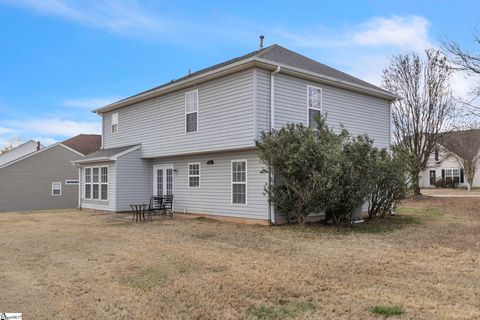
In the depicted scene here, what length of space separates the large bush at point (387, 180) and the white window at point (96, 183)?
11757mm

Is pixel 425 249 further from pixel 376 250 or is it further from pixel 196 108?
pixel 196 108

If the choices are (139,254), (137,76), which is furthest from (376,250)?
(137,76)

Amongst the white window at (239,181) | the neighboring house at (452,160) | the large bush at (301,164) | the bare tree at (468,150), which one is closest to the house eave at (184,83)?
the large bush at (301,164)

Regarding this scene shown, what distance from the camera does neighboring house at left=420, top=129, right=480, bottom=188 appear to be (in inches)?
1437

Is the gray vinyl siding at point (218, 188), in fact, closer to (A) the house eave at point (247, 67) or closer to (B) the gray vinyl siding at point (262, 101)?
(B) the gray vinyl siding at point (262, 101)

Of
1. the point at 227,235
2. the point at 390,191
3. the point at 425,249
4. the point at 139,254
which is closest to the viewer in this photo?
the point at 139,254

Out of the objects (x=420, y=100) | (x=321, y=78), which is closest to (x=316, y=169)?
(x=321, y=78)

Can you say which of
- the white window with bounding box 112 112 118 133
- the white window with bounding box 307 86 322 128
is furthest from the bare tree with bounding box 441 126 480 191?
the white window with bounding box 112 112 118 133

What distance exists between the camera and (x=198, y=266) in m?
6.83

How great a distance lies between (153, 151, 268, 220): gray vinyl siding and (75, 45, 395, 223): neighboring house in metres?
0.03

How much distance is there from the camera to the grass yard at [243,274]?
15.3 ft

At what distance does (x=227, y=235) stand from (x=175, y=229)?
200cm

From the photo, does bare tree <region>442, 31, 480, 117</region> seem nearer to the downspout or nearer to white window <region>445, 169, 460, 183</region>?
the downspout

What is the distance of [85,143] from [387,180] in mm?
30605
